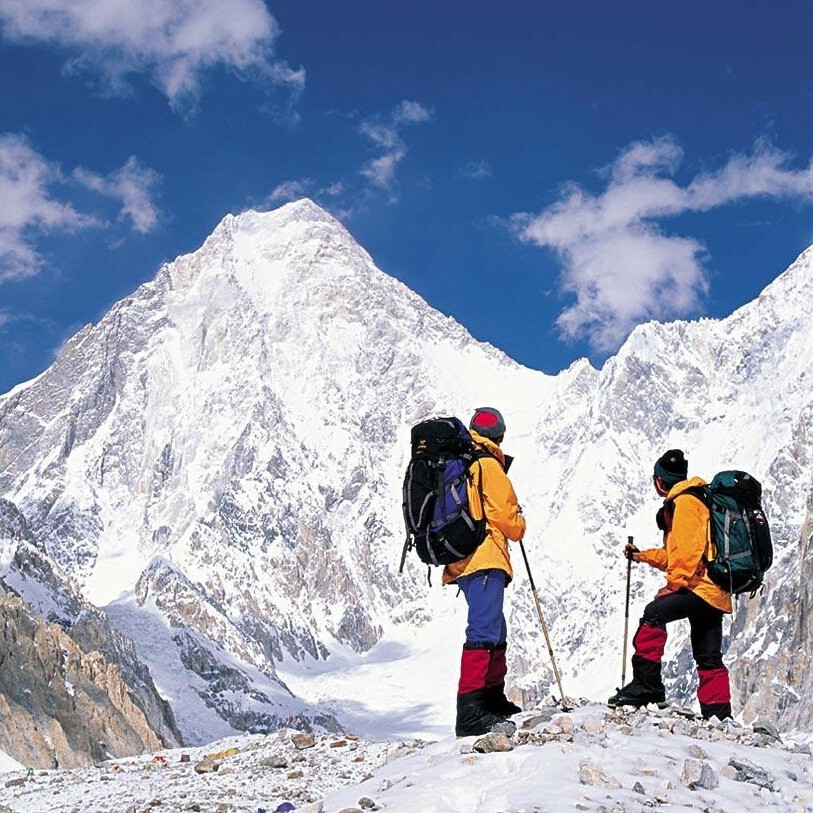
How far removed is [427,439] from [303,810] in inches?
157

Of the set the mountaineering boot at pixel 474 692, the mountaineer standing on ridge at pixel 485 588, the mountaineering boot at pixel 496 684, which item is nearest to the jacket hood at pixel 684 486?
the mountaineer standing on ridge at pixel 485 588

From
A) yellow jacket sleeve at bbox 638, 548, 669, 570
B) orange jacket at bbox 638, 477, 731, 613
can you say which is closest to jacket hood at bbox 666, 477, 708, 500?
orange jacket at bbox 638, 477, 731, 613

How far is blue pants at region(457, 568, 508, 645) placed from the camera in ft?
39.7

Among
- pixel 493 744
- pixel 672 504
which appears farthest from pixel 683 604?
pixel 493 744

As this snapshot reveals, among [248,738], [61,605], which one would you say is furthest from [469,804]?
Answer: [61,605]

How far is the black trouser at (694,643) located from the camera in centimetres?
1318

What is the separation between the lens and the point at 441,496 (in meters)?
12.2

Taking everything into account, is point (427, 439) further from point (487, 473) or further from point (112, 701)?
point (112, 701)

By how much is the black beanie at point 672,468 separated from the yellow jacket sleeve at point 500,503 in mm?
2829

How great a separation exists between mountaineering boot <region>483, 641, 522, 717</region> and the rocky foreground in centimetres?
38

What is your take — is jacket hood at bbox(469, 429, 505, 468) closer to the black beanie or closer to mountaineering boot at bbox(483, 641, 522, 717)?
mountaineering boot at bbox(483, 641, 522, 717)

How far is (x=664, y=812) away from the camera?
9070 millimetres

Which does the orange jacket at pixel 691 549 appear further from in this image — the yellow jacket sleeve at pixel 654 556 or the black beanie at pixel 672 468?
the black beanie at pixel 672 468

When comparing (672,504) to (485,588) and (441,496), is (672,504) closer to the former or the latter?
(485,588)
